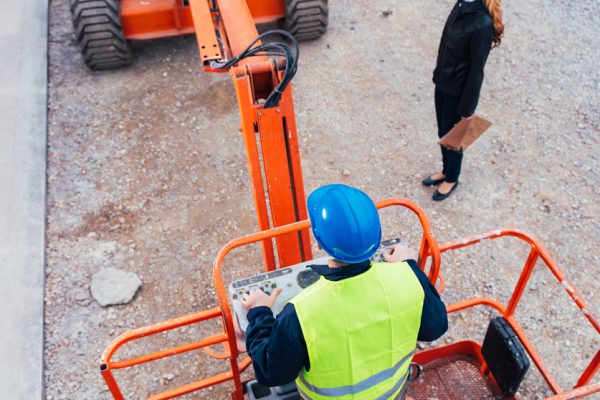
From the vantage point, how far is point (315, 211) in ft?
7.04

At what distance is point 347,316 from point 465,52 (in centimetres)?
283

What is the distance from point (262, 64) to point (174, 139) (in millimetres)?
3117

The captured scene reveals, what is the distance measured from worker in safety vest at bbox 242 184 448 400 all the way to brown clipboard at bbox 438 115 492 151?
2264 millimetres

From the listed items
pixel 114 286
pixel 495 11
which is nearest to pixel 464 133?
pixel 495 11

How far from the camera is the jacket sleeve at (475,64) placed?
396 cm

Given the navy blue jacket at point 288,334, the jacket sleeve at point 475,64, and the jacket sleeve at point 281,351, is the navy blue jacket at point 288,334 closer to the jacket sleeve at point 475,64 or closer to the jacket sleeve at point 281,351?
the jacket sleeve at point 281,351

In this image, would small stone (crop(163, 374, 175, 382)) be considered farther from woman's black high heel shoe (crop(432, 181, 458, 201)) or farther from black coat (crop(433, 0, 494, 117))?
black coat (crop(433, 0, 494, 117))

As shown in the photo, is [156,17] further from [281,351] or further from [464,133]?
[281,351]

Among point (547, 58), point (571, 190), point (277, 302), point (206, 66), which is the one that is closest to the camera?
point (277, 302)

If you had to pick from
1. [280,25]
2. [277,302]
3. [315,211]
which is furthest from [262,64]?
[280,25]

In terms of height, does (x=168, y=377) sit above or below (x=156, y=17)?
below

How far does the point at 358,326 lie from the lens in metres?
2.03

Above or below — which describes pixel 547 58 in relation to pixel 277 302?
below

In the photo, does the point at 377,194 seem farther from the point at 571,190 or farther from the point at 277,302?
the point at 277,302
